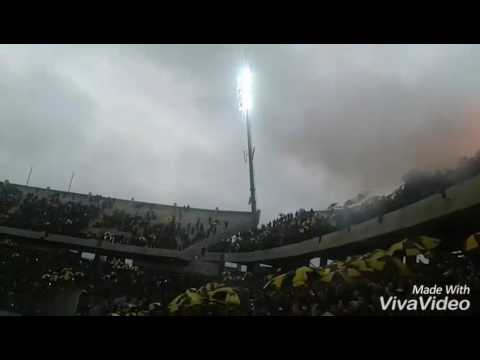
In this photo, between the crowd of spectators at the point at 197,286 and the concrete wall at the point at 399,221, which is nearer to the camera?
the crowd of spectators at the point at 197,286

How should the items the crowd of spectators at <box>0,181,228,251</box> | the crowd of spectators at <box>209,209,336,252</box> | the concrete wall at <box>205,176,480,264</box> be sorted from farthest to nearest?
the crowd of spectators at <box>0,181,228,251</box>
the crowd of spectators at <box>209,209,336,252</box>
the concrete wall at <box>205,176,480,264</box>

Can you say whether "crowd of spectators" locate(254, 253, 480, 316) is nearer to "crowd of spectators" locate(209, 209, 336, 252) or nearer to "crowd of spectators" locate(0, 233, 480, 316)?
"crowd of spectators" locate(0, 233, 480, 316)

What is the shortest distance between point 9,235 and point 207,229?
11.7m

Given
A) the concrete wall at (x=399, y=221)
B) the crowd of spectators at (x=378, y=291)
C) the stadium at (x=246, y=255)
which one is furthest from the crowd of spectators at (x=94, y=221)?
the crowd of spectators at (x=378, y=291)

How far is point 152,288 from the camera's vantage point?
41.8 ft

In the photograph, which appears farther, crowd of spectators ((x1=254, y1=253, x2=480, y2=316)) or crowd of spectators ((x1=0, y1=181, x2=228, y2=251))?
crowd of spectators ((x1=0, y1=181, x2=228, y2=251))

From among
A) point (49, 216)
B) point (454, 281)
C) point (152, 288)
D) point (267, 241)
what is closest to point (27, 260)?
point (49, 216)

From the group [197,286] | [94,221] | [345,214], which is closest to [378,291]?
[345,214]

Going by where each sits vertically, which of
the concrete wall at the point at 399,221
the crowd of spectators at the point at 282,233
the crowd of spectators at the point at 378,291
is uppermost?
the crowd of spectators at the point at 282,233

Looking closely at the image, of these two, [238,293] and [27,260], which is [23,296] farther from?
[238,293]

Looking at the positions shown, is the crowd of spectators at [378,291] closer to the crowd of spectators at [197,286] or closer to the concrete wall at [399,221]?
the crowd of spectators at [197,286]

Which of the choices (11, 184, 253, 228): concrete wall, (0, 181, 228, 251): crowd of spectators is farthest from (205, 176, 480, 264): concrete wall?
(11, 184, 253, 228): concrete wall

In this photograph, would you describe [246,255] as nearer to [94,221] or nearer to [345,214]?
[345,214]

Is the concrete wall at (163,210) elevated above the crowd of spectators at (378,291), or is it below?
above
